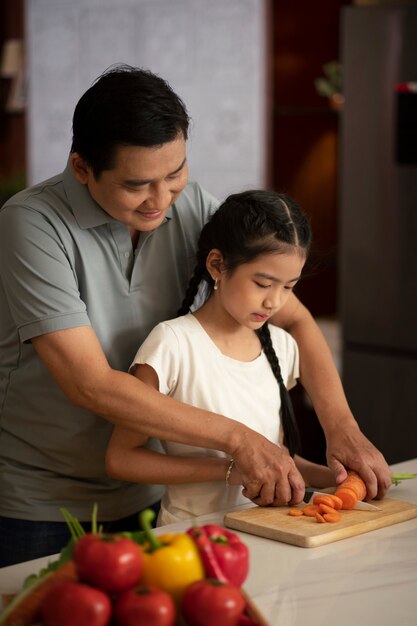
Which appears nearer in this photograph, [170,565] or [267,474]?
[170,565]

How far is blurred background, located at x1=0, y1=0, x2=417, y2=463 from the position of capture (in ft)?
11.8

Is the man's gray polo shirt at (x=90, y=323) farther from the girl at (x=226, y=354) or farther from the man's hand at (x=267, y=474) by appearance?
the man's hand at (x=267, y=474)

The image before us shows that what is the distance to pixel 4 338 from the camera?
1.85m

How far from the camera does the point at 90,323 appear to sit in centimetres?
171

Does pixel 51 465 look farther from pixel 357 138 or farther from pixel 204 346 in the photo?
pixel 357 138

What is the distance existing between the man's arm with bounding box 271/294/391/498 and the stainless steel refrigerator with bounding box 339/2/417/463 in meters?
1.69

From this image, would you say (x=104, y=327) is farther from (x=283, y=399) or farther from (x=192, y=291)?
(x=283, y=399)

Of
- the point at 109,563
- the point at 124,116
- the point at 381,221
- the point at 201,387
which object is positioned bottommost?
the point at 381,221

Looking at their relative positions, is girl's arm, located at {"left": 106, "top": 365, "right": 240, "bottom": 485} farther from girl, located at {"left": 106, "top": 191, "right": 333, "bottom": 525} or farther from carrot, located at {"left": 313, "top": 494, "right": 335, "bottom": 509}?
carrot, located at {"left": 313, "top": 494, "right": 335, "bottom": 509}

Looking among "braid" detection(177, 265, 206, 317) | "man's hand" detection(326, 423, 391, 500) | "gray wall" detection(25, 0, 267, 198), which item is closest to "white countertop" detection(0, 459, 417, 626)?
"man's hand" detection(326, 423, 391, 500)

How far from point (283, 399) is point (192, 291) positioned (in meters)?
0.26

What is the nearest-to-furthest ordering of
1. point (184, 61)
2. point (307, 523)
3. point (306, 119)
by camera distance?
1. point (307, 523)
2. point (306, 119)
3. point (184, 61)

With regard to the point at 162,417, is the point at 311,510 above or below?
below

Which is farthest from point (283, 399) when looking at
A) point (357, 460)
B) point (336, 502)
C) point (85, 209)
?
point (85, 209)
